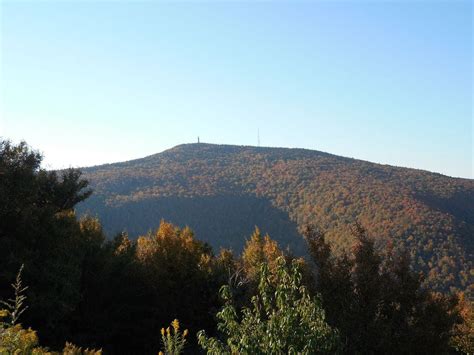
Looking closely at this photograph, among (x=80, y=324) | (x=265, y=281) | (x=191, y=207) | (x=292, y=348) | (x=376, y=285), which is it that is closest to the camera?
(x=292, y=348)

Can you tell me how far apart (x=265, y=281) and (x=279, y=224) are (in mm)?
64369

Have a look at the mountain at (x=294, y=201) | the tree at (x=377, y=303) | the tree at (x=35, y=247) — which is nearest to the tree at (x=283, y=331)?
the tree at (x=377, y=303)

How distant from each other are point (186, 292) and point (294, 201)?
57498 millimetres

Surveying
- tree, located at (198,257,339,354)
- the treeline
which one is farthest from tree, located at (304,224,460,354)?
tree, located at (198,257,339,354)

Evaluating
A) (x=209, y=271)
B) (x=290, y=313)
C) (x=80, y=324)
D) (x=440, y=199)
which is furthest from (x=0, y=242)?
(x=440, y=199)

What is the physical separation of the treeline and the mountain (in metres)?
27.6

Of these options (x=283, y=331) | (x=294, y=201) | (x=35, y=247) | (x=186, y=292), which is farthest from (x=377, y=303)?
(x=294, y=201)

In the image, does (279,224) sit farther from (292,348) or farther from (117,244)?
(292,348)

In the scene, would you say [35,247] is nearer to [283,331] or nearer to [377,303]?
[377,303]

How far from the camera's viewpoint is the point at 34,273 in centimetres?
1401

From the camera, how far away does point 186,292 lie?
20656 mm

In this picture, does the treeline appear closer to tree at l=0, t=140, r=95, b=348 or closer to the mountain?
tree at l=0, t=140, r=95, b=348

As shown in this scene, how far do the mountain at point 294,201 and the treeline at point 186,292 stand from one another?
1085 inches

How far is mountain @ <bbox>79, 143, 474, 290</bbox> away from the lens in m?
51.4
